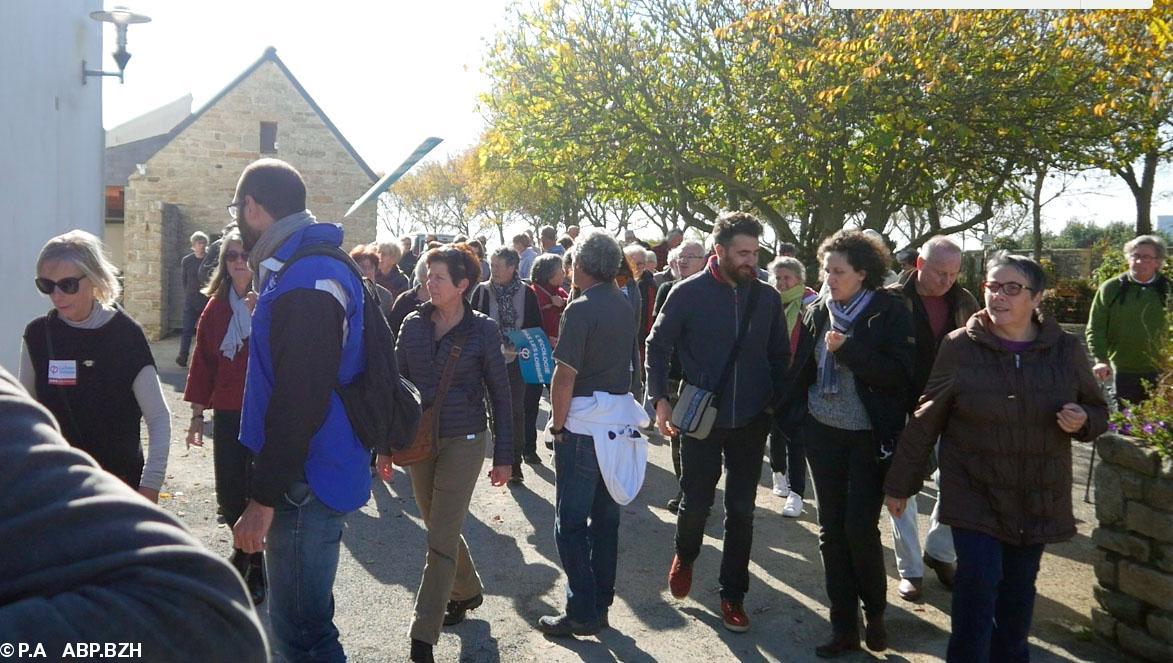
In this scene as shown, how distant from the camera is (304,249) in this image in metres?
3.03

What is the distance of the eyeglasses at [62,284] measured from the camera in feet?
11.8

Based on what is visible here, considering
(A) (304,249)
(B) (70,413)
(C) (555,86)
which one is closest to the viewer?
(A) (304,249)

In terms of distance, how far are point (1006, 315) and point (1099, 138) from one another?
14848 millimetres

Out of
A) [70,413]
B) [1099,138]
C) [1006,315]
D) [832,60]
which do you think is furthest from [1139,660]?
[1099,138]

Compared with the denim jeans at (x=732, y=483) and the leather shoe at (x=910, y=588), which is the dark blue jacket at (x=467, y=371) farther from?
the leather shoe at (x=910, y=588)

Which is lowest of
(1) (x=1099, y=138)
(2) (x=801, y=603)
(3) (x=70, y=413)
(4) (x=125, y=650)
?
(2) (x=801, y=603)

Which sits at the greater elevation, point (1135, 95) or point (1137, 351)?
point (1135, 95)

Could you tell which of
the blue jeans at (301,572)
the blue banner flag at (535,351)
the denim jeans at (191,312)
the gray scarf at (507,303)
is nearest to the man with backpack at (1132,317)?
the blue banner flag at (535,351)

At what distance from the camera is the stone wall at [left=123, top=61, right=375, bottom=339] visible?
22000 mm

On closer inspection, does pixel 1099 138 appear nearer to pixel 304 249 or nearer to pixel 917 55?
pixel 917 55

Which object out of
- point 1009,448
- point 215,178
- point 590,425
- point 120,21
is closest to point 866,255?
point 1009,448

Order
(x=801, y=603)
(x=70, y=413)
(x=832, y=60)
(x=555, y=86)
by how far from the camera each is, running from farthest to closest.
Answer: (x=555, y=86) < (x=832, y=60) < (x=801, y=603) < (x=70, y=413)

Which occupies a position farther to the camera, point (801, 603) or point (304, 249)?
point (801, 603)

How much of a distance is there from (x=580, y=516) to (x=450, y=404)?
2.84ft
